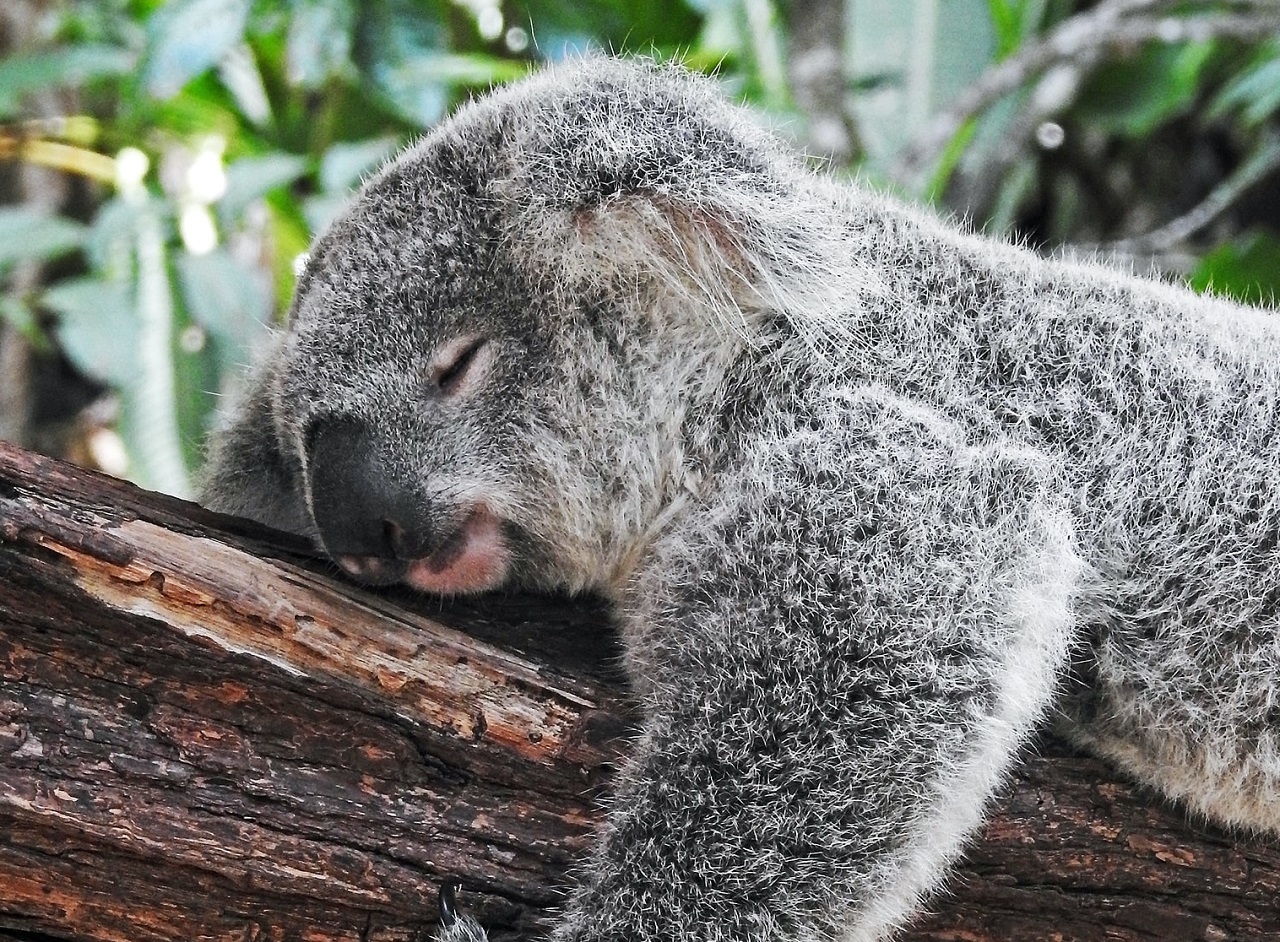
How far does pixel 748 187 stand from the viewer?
1.84 metres

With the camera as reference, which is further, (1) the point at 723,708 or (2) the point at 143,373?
(2) the point at 143,373

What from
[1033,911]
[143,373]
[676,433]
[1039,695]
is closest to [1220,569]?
[1039,695]

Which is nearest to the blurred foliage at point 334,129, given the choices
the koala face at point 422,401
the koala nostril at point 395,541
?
the koala face at point 422,401

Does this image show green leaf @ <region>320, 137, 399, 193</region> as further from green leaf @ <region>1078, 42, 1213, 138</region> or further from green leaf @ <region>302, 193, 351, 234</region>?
green leaf @ <region>1078, 42, 1213, 138</region>

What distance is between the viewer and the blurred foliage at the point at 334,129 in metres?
3.11

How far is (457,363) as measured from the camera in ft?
6.16

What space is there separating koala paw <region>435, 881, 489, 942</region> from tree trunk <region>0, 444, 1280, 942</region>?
0.02m

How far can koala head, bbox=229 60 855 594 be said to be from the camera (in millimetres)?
1818

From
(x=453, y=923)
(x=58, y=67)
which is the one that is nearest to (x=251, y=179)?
(x=58, y=67)

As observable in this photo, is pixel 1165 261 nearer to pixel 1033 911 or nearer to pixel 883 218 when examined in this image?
pixel 883 218

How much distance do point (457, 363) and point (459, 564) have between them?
0.31 metres

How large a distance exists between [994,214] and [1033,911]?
354 centimetres

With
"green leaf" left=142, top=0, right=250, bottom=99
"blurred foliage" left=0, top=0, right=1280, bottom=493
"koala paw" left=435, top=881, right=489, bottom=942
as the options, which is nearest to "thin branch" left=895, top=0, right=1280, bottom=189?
"blurred foliage" left=0, top=0, right=1280, bottom=493

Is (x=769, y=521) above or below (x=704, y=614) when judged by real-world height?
above
